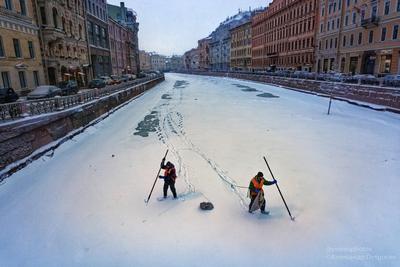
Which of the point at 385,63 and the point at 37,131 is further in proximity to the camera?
the point at 385,63

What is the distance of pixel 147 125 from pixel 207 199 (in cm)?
1194

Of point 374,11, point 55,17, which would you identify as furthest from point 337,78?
point 55,17

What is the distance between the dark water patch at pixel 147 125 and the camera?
17.0 metres

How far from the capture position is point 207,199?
8359mm

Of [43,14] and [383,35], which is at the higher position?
[43,14]

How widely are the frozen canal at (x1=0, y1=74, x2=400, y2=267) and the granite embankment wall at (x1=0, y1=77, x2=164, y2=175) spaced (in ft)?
2.01

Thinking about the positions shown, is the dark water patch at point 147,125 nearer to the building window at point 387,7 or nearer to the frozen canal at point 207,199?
the frozen canal at point 207,199

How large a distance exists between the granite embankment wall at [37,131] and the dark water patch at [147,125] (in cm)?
356

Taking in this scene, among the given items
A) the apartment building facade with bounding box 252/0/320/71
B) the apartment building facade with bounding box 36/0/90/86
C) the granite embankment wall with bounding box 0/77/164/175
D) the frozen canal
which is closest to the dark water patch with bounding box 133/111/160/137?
the frozen canal

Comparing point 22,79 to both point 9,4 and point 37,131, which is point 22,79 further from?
point 37,131

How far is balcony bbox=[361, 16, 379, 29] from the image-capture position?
32.9 metres

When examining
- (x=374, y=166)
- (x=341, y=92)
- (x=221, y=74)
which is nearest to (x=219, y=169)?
(x=374, y=166)

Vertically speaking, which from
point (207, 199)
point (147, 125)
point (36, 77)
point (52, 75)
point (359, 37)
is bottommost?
point (207, 199)

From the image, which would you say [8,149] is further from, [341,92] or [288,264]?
[341,92]
